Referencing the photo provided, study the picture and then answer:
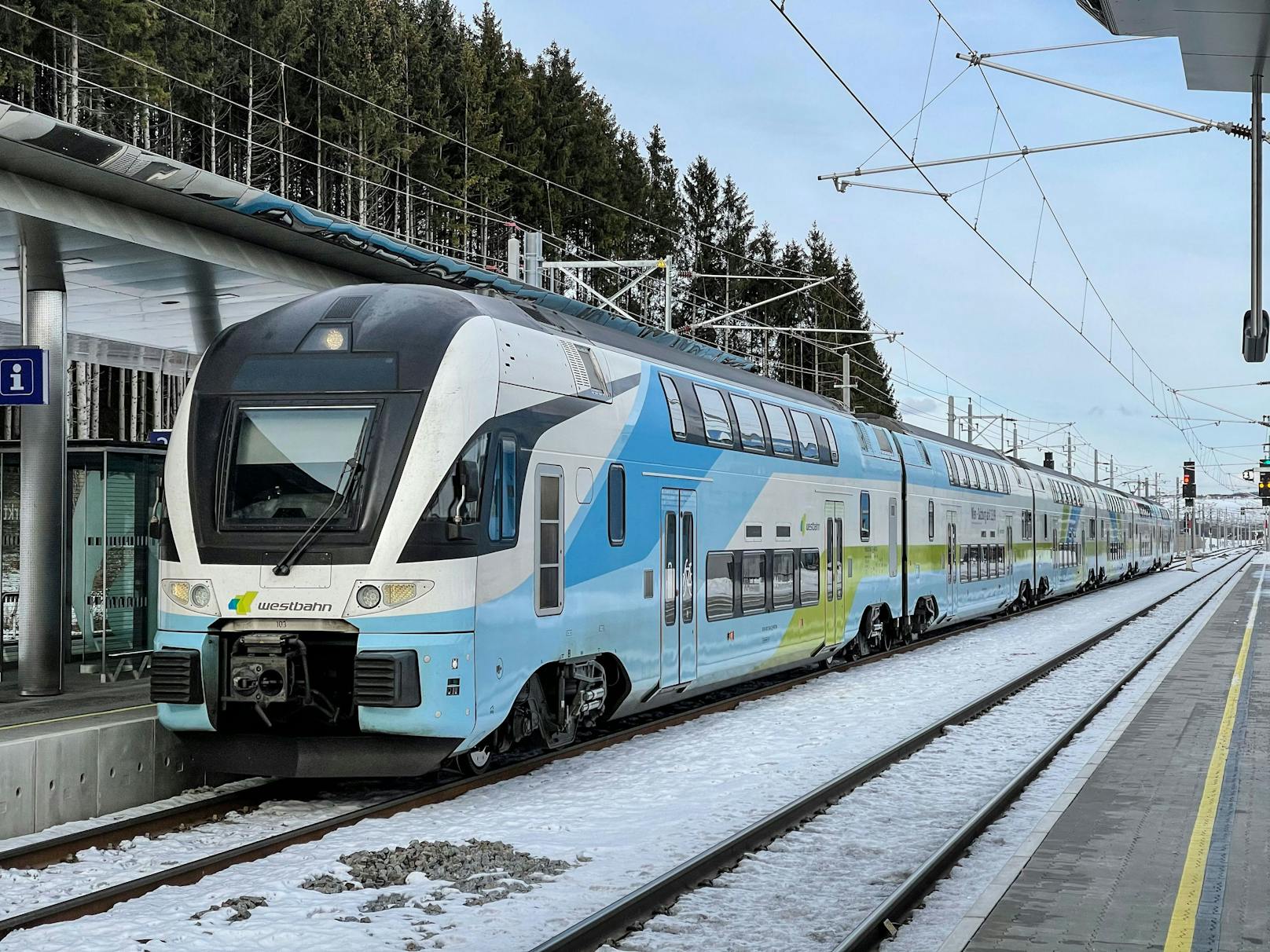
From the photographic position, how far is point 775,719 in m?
14.0

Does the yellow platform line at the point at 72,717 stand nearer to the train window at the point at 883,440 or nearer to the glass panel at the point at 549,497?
the glass panel at the point at 549,497

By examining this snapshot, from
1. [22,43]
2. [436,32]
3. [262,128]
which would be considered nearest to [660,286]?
[436,32]

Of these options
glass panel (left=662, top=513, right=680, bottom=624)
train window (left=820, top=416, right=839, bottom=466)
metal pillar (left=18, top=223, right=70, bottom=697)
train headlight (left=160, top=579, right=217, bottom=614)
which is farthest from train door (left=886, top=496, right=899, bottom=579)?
train headlight (left=160, top=579, right=217, bottom=614)

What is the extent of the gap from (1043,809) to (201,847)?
549 centimetres

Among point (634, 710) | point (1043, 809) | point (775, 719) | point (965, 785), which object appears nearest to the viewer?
point (1043, 809)

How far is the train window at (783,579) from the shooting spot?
1584cm

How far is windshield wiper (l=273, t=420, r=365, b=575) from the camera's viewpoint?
9.37 m

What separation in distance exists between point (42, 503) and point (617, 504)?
16.9 feet

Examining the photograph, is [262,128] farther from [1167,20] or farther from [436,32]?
[1167,20]

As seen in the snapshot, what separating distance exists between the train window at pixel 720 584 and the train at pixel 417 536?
0.50 metres

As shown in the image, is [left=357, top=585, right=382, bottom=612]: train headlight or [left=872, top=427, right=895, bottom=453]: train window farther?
[left=872, top=427, right=895, bottom=453]: train window

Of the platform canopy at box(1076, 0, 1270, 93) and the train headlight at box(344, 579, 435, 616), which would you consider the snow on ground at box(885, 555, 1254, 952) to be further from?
the platform canopy at box(1076, 0, 1270, 93)

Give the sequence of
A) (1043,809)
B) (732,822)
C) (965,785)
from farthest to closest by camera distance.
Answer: (965,785) → (1043,809) → (732,822)

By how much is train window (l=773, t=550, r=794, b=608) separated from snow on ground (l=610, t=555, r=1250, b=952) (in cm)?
263
